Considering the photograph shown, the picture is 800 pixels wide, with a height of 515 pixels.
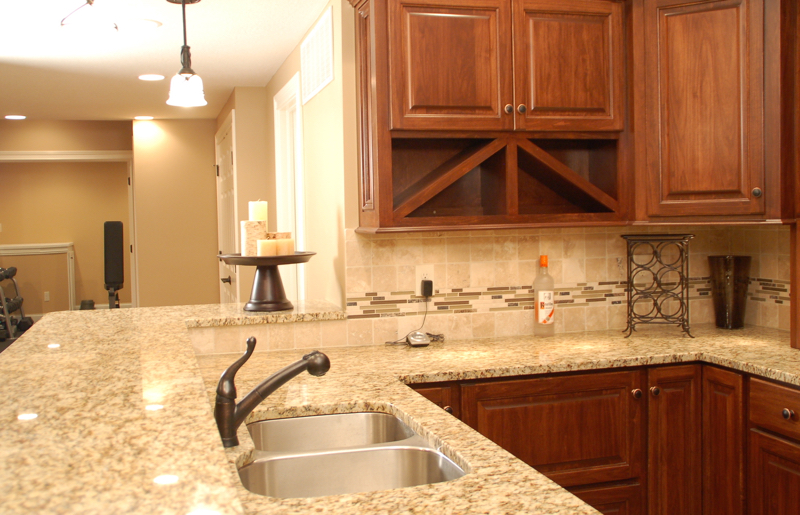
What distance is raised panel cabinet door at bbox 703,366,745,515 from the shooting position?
2.25 m

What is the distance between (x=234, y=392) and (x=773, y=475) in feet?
5.68

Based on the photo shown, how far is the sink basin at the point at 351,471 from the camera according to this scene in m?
1.46

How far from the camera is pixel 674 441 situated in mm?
2393

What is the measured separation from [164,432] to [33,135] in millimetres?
7295

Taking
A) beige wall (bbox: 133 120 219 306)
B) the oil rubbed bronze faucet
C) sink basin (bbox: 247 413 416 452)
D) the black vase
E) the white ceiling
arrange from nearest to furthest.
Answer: the oil rubbed bronze faucet, sink basin (bbox: 247 413 416 452), the black vase, the white ceiling, beige wall (bbox: 133 120 219 306)

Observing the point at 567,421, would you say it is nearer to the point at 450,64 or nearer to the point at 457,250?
the point at 457,250

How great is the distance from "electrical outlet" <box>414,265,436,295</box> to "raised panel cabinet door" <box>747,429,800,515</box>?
1.26 meters

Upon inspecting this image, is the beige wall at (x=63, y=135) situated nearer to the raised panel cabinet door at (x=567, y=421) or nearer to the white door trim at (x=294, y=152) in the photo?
the white door trim at (x=294, y=152)

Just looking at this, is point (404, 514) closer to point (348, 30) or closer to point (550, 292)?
point (550, 292)

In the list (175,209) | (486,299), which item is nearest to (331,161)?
(486,299)

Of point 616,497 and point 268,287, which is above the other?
point 268,287

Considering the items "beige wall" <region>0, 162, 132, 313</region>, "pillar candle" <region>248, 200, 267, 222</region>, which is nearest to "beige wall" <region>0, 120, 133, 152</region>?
"beige wall" <region>0, 162, 132, 313</region>

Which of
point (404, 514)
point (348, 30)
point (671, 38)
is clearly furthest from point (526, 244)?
point (404, 514)

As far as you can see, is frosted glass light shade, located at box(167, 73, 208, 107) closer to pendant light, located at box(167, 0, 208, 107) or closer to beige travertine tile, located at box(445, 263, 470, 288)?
pendant light, located at box(167, 0, 208, 107)
